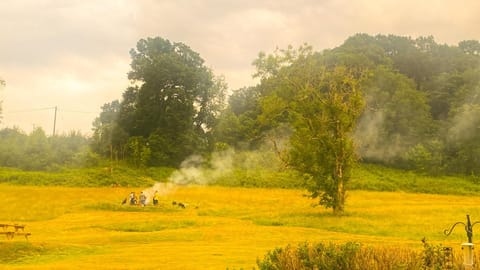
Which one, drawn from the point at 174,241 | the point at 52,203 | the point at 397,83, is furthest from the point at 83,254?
the point at 397,83

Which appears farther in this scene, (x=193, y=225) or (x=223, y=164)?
(x=223, y=164)

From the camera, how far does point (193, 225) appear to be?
108 ft

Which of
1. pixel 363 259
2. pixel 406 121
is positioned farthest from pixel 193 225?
pixel 406 121

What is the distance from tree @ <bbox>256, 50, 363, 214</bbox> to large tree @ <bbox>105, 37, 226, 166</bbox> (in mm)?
27680

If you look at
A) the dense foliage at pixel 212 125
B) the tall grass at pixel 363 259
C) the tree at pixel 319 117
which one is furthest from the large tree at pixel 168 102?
the tall grass at pixel 363 259

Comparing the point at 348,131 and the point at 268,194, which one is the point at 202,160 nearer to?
the point at 268,194

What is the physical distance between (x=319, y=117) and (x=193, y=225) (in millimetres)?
12605

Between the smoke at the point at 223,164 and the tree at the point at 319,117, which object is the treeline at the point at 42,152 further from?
the tree at the point at 319,117

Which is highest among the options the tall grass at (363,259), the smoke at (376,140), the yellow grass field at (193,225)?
the smoke at (376,140)

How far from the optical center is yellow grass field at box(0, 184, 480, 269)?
20.1 metres

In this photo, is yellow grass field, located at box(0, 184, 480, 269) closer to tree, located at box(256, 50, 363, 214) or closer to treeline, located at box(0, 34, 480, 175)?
tree, located at box(256, 50, 363, 214)

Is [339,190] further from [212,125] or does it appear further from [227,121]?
[212,125]

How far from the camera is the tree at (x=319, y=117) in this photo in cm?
3794

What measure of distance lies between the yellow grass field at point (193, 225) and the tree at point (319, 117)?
2.39 metres
